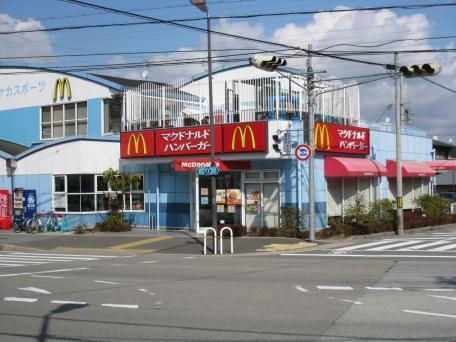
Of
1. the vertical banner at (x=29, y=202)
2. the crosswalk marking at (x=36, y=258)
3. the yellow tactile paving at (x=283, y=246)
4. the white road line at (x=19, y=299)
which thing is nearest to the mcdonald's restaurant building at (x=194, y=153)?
the vertical banner at (x=29, y=202)

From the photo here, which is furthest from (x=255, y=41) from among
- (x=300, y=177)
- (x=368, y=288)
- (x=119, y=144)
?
(x=368, y=288)

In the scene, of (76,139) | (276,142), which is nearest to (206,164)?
(276,142)

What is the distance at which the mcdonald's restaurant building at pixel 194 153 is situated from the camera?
88.0 ft

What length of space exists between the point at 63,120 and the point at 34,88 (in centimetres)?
339

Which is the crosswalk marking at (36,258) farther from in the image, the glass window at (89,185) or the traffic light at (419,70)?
the traffic light at (419,70)

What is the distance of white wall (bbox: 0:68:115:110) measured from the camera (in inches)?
1384

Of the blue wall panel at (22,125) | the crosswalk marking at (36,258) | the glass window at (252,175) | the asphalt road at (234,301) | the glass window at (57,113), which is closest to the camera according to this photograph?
the asphalt road at (234,301)

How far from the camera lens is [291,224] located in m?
25.7

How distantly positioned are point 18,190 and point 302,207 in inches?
587

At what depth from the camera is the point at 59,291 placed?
41.9ft

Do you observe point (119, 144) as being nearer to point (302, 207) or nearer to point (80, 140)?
point (80, 140)

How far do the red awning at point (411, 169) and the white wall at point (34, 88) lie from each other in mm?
16114

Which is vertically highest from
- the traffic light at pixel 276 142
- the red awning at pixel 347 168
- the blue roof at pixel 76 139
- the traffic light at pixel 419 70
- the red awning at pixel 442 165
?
the traffic light at pixel 419 70

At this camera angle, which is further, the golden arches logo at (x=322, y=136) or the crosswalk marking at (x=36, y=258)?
the golden arches logo at (x=322, y=136)
